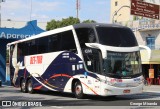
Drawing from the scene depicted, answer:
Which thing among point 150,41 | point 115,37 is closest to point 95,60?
point 115,37

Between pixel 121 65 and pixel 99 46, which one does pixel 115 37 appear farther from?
pixel 121 65

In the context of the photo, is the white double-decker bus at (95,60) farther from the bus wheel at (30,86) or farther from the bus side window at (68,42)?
the bus wheel at (30,86)

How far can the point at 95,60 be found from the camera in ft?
62.3

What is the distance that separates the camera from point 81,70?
19.7 metres

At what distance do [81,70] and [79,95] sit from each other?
4.36 feet

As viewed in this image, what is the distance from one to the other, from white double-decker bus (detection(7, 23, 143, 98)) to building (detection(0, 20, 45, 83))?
16180 millimetres

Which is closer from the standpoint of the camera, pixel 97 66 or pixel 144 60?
pixel 97 66

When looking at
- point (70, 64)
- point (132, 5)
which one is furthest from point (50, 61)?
point (132, 5)

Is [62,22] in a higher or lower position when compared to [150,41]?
higher

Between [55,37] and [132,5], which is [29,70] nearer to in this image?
[55,37]

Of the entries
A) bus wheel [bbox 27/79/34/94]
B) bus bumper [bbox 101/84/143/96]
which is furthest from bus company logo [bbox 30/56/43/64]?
bus bumper [bbox 101/84/143/96]

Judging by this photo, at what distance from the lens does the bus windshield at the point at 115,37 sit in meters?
19.0

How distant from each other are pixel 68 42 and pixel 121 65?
11.6ft

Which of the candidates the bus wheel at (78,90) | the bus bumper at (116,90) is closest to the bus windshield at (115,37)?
the bus bumper at (116,90)
